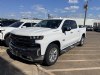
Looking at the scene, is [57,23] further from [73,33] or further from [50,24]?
[73,33]

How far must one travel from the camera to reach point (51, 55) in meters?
7.74

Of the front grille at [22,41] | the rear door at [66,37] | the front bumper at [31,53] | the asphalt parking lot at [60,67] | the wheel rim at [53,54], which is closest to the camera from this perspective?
the asphalt parking lot at [60,67]

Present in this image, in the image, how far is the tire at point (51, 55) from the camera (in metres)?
7.49

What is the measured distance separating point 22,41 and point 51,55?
127cm

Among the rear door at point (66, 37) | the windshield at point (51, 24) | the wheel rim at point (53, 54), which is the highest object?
the windshield at point (51, 24)

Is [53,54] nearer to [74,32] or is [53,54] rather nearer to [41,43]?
[41,43]

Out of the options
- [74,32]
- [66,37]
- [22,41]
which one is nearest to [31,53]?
[22,41]

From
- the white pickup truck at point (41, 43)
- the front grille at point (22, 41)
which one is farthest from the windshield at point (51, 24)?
the front grille at point (22, 41)

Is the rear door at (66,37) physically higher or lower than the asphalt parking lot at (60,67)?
higher

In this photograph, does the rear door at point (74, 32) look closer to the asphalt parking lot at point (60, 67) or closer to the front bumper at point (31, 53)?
the asphalt parking lot at point (60, 67)

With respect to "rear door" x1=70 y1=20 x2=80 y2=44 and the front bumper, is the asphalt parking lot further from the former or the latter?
"rear door" x1=70 y1=20 x2=80 y2=44

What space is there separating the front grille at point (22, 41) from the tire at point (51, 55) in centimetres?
70

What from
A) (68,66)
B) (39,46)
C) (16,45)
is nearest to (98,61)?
(68,66)

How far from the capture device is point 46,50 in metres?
7.45
